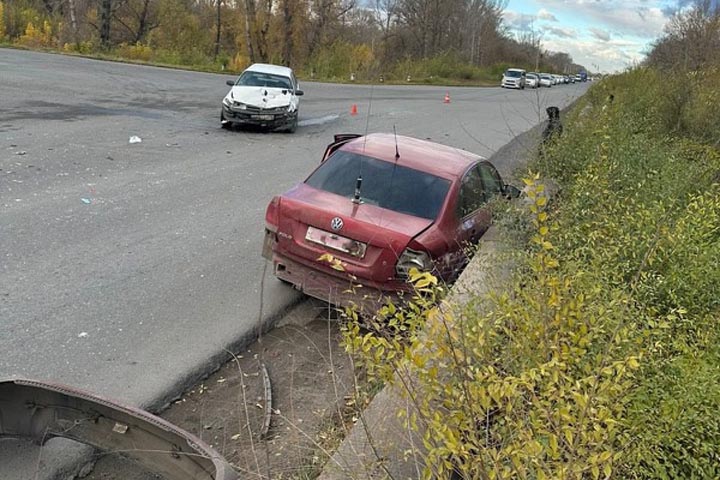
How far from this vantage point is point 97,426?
311cm

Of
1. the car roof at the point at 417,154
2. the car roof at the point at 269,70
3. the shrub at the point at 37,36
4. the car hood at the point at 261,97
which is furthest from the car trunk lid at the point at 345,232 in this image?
the shrub at the point at 37,36

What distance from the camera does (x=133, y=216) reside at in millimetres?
7738

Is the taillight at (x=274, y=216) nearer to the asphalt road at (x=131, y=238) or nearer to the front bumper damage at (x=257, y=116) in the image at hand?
the asphalt road at (x=131, y=238)

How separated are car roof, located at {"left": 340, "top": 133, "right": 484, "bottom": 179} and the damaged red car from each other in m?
0.01

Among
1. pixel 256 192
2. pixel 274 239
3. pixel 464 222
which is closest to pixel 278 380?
pixel 274 239

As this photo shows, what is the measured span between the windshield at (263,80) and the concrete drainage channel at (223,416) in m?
11.7

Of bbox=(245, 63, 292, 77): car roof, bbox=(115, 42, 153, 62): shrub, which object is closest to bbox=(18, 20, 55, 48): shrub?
bbox=(115, 42, 153, 62): shrub

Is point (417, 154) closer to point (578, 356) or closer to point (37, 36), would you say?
point (578, 356)

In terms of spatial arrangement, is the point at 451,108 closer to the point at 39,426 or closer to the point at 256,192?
the point at 256,192

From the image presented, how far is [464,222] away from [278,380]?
2.38 meters

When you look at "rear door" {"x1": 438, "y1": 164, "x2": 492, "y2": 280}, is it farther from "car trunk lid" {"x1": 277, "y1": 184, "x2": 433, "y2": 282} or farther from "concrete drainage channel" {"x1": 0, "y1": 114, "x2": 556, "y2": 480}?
"concrete drainage channel" {"x1": 0, "y1": 114, "x2": 556, "y2": 480}

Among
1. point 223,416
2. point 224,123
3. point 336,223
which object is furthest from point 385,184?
point 224,123

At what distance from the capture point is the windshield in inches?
645

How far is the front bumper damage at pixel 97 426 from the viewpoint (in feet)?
9.49
